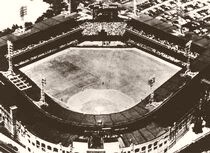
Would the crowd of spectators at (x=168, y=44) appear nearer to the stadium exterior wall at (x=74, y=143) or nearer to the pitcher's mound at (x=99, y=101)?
the pitcher's mound at (x=99, y=101)

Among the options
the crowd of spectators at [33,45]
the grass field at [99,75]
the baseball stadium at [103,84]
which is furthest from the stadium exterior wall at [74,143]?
the crowd of spectators at [33,45]

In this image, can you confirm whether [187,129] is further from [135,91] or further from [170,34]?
[170,34]

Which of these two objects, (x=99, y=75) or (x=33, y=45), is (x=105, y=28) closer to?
(x=99, y=75)

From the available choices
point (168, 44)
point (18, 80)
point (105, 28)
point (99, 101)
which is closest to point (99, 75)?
point (99, 101)

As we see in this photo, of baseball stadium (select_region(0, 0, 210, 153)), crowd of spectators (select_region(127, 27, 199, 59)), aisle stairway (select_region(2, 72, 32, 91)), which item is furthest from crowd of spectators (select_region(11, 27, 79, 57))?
crowd of spectators (select_region(127, 27, 199, 59))

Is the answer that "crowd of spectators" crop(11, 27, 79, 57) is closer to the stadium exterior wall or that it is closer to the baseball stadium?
the baseball stadium

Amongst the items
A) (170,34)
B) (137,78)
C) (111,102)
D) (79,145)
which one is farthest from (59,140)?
(170,34)
